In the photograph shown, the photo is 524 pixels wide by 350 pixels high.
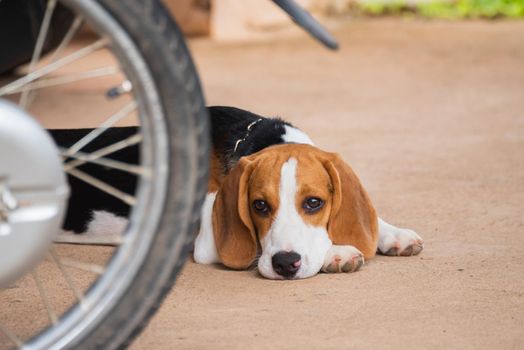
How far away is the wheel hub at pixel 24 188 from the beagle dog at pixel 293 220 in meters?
1.52

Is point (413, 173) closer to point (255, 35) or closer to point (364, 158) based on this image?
point (364, 158)

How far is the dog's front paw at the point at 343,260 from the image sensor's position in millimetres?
4199

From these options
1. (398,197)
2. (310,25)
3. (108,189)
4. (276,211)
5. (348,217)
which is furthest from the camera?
(398,197)

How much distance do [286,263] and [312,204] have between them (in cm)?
28

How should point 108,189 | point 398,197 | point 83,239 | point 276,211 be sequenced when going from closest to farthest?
point 108,189
point 276,211
point 83,239
point 398,197

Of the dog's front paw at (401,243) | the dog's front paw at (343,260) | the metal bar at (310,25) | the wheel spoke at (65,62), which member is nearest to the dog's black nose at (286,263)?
the dog's front paw at (343,260)

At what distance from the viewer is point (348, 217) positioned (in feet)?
14.1

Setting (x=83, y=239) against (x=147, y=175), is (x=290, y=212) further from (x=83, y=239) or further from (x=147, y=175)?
(x=147, y=175)

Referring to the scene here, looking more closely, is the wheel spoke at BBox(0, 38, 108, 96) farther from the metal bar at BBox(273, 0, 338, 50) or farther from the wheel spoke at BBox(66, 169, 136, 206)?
the metal bar at BBox(273, 0, 338, 50)

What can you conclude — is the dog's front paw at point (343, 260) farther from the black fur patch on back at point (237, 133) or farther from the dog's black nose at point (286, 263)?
the black fur patch on back at point (237, 133)

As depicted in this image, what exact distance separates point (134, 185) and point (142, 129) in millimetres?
1623

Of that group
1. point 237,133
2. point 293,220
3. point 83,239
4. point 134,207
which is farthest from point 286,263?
→ point 134,207

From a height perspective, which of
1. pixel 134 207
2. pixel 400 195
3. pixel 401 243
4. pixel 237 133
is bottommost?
pixel 400 195

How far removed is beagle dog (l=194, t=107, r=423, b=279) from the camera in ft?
13.5
